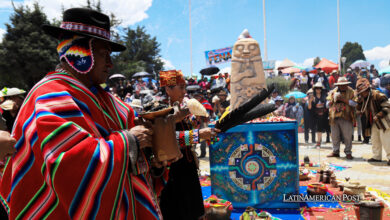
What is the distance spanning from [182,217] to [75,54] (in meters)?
2.12

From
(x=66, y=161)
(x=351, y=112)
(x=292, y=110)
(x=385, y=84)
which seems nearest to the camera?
(x=66, y=161)

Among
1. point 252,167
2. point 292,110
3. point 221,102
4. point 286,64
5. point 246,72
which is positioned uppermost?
point 286,64

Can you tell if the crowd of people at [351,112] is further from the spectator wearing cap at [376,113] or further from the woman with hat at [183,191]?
the woman with hat at [183,191]

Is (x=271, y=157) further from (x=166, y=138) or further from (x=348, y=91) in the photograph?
(x=348, y=91)

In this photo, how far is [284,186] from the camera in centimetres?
474

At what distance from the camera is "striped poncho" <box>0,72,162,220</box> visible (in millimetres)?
1433

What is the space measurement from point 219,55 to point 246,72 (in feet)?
54.3

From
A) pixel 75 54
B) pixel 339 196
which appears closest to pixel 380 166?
pixel 339 196

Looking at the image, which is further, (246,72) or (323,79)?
(323,79)

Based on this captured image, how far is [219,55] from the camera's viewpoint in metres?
21.6

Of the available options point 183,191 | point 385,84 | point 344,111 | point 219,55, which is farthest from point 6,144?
point 219,55

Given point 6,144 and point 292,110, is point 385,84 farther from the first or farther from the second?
point 6,144

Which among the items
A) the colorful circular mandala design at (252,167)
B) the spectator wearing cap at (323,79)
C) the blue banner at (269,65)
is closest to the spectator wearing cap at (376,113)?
the colorful circular mandala design at (252,167)

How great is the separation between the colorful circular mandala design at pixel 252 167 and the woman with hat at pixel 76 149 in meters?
3.07
